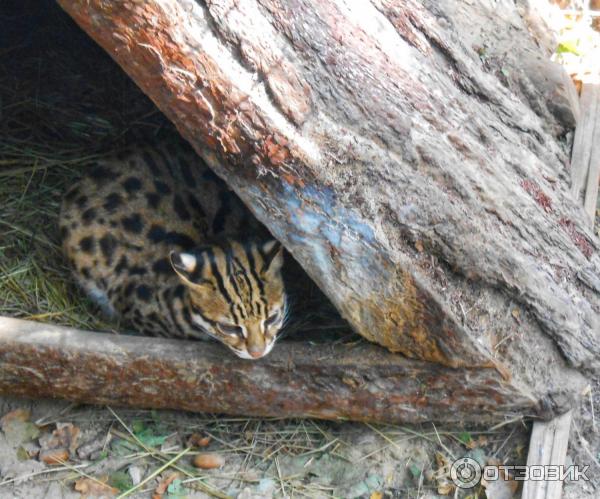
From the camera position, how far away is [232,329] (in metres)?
4.50

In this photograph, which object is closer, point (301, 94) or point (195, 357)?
point (301, 94)

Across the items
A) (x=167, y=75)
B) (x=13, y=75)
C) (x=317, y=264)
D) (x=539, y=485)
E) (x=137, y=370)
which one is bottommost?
(x=13, y=75)

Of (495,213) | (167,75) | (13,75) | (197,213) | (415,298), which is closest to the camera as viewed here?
(167,75)

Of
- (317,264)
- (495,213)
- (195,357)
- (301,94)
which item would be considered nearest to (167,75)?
(301,94)

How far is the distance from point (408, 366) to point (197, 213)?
172 cm

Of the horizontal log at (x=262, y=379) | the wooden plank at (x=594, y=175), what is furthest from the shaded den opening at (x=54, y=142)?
the wooden plank at (x=594, y=175)

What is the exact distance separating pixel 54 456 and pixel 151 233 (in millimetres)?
1370

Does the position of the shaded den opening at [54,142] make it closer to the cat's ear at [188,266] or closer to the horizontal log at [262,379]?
the horizontal log at [262,379]

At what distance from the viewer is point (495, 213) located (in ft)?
14.6

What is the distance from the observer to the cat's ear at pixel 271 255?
455cm

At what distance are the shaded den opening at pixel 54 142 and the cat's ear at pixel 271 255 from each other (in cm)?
43

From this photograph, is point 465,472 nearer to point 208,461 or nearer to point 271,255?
point 208,461

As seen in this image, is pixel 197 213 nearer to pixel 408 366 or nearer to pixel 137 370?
pixel 137 370

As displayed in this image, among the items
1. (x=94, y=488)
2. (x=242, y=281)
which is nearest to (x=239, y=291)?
(x=242, y=281)
